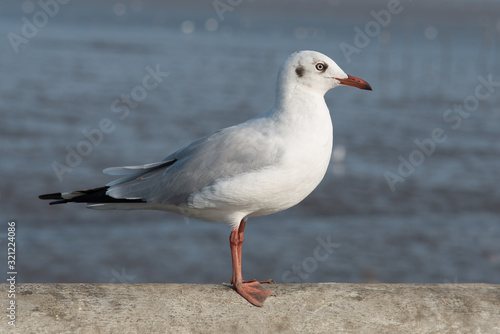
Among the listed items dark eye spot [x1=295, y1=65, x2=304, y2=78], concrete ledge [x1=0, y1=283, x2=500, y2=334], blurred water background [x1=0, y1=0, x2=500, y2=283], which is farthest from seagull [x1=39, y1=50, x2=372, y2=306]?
blurred water background [x1=0, y1=0, x2=500, y2=283]

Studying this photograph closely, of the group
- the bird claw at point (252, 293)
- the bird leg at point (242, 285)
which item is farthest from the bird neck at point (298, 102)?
the bird claw at point (252, 293)

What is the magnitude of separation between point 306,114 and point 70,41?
1306 inches

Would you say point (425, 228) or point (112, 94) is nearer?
point (425, 228)

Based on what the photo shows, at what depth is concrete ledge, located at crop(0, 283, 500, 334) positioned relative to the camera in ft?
11.3

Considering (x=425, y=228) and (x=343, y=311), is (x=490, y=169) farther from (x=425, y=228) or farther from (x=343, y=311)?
(x=343, y=311)

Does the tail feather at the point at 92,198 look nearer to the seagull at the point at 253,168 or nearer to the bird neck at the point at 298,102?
the seagull at the point at 253,168

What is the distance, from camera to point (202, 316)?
359 centimetres

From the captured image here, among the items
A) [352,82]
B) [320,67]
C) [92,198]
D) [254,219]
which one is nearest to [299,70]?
[320,67]

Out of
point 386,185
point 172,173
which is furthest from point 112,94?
point 172,173

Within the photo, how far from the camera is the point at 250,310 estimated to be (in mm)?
3693

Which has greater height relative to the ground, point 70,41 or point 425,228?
point 70,41

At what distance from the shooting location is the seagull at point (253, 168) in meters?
4.05

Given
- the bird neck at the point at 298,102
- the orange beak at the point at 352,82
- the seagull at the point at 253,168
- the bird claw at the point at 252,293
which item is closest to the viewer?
the bird claw at the point at 252,293

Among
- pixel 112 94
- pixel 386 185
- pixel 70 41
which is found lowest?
pixel 386 185
